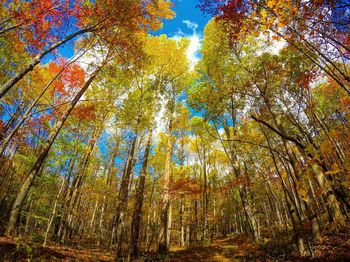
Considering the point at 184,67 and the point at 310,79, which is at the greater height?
the point at 184,67

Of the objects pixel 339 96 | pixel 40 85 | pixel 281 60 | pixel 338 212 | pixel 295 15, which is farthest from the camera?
pixel 339 96

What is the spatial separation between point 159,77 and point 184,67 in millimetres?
2508

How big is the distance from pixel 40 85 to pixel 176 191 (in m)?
11.7

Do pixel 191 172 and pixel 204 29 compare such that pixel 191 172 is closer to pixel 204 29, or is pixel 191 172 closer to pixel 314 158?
pixel 204 29

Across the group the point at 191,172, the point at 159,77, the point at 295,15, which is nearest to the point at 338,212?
the point at 295,15

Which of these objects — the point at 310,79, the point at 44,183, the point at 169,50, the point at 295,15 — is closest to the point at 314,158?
the point at 295,15

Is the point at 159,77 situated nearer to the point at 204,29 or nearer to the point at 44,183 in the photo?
the point at 204,29

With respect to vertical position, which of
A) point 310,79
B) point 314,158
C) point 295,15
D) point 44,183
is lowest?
point 314,158

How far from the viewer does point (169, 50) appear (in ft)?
44.6

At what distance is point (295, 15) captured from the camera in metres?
6.48

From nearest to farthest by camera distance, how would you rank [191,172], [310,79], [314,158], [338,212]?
1. [314,158]
2. [338,212]
3. [310,79]
4. [191,172]

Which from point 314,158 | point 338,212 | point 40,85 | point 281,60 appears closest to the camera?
point 314,158

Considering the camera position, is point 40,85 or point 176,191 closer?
point 176,191

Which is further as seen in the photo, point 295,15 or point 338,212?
point 338,212
